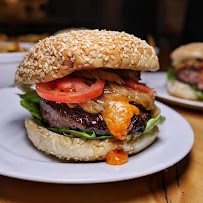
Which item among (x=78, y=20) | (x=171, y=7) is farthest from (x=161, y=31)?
(x=78, y=20)

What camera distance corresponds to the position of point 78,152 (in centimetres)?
177

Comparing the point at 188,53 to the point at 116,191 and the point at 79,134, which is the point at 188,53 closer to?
the point at 79,134

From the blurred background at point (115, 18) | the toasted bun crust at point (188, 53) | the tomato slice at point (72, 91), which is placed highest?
the tomato slice at point (72, 91)

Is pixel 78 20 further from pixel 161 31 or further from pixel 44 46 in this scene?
pixel 44 46

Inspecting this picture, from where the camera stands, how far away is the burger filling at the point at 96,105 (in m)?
1.76

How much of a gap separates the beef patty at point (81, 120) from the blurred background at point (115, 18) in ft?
20.6

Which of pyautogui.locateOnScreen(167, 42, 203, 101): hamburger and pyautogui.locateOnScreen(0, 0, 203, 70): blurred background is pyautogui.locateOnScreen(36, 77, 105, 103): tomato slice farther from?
pyautogui.locateOnScreen(0, 0, 203, 70): blurred background

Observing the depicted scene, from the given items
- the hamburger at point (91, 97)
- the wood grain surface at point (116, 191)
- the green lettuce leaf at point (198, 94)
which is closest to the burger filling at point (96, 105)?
the hamburger at point (91, 97)

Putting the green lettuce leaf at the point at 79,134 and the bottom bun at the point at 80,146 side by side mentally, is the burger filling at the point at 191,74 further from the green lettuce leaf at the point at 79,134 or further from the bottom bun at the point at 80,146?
the green lettuce leaf at the point at 79,134

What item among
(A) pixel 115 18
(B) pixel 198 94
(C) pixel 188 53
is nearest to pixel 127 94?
(B) pixel 198 94

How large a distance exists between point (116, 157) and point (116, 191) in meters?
0.22

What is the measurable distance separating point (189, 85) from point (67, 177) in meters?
2.40

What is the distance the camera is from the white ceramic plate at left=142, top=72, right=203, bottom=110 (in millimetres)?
2934

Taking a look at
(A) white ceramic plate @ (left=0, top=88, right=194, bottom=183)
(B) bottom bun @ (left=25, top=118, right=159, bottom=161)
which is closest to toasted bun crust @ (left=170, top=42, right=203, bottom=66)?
(A) white ceramic plate @ (left=0, top=88, right=194, bottom=183)
